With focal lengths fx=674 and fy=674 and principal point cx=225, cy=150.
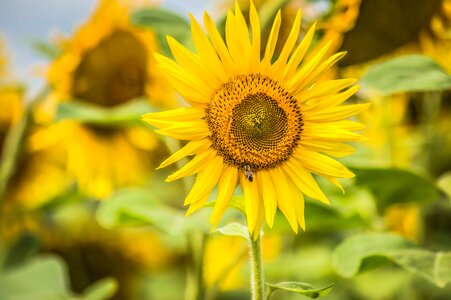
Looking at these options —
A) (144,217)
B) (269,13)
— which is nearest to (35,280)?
(144,217)

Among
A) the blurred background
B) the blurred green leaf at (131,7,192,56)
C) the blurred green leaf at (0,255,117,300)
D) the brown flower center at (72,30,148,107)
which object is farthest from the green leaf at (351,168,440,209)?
the brown flower center at (72,30,148,107)

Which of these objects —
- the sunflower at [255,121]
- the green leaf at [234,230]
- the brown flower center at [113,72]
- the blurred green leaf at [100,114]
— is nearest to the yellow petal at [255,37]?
the sunflower at [255,121]

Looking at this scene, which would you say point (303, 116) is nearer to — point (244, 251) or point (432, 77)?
point (432, 77)

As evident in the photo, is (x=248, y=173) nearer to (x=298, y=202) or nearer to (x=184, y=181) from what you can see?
(x=298, y=202)

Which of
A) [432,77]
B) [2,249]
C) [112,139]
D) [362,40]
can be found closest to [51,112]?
[112,139]

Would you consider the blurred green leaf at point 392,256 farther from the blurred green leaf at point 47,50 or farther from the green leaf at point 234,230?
the blurred green leaf at point 47,50

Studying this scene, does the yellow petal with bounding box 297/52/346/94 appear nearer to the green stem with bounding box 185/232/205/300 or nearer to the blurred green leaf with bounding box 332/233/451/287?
the blurred green leaf with bounding box 332/233/451/287
